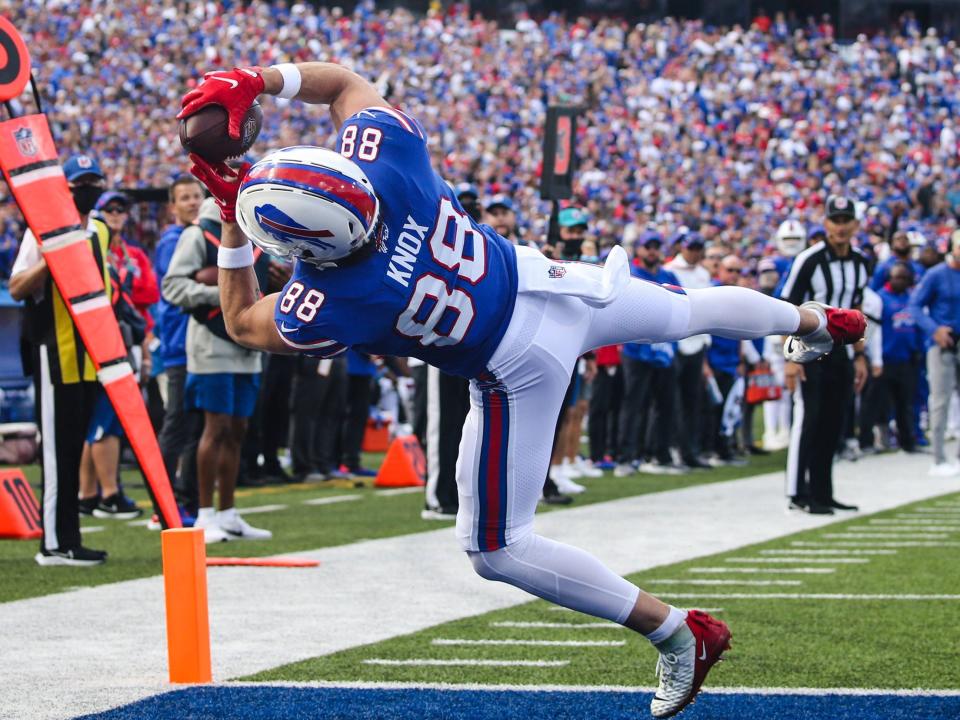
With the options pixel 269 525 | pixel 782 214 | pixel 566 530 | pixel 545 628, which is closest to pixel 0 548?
pixel 269 525

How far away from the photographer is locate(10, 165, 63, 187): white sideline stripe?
686 cm

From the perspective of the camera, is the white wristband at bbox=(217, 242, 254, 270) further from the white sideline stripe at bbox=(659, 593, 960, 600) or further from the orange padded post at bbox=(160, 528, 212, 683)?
the white sideline stripe at bbox=(659, 593, 960, 600)

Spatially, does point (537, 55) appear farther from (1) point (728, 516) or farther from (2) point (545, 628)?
(2) point (545, 628)

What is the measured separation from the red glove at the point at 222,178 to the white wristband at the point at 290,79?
24 centimetres

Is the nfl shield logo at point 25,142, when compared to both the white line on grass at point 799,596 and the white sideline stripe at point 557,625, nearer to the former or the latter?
the white sideline stripe at point 557,625

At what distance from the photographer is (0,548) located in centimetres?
853

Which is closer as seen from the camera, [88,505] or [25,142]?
[25,142]

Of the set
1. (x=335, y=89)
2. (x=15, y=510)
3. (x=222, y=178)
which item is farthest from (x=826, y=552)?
(x=222, y=178)

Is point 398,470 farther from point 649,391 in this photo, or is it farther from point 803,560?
point 803,560

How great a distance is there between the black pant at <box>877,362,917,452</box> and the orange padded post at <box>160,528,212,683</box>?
468 inches

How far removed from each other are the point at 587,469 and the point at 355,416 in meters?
2.05

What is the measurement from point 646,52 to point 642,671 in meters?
32.0

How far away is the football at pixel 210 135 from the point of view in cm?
A: 403

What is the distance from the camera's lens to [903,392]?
1563 centimetres
